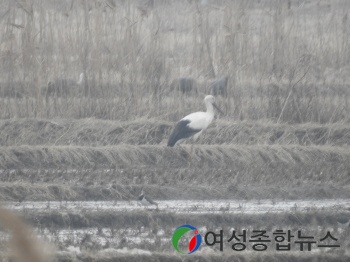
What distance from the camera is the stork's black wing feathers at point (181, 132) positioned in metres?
7.75

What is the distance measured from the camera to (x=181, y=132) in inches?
306

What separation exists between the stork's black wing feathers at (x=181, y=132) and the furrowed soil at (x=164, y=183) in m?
0.22

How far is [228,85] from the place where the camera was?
924 centimetres

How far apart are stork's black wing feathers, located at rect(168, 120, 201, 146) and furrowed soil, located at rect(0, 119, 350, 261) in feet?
0.72

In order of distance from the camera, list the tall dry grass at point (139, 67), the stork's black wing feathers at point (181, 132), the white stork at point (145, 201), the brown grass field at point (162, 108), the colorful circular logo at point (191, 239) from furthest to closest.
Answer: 1. the tall dry grass at point (139, 67)
2. the stork's black wing feathers at point (181, 132)
3. the brown grass field at point (162, 108)
4. the white stork at point (145, 201)
5. the colorful circular logo at point (191, 239)

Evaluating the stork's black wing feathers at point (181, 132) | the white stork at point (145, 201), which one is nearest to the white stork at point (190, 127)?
the stork's black wing feathers at point (181, 132)

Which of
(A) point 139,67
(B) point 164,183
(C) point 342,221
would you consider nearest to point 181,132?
(B) point 164,183

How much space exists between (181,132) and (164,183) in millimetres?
1056

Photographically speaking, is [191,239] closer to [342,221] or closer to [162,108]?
[342,221]

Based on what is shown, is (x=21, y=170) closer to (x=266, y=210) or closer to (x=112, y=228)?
(x=112, y=228)

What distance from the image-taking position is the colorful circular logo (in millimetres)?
4616

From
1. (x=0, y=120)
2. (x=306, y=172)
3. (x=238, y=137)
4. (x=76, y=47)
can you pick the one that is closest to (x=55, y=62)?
(x=76, y=47)

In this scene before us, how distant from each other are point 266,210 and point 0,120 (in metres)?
4.50

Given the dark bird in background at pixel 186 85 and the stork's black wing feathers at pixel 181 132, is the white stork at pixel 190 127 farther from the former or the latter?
the dark bird in background at pixel 186 85
